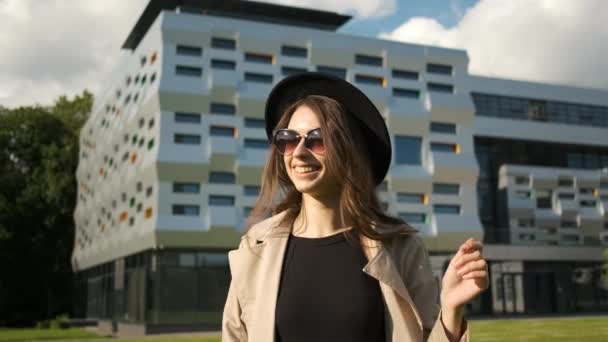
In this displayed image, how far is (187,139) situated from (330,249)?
99.8ft

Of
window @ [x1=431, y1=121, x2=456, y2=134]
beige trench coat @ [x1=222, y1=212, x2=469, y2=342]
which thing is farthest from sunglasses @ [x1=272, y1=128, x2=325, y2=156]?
window @ [x1=431, y1=121, x2=456, y2=134]

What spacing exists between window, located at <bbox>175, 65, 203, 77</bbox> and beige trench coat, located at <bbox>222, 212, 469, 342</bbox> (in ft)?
101

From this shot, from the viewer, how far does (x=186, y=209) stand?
104 feet

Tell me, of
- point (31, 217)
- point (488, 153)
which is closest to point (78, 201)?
point (31, 217)

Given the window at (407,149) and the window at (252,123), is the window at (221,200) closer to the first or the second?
the window at (252,123)

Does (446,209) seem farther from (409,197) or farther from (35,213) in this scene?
(35,213)

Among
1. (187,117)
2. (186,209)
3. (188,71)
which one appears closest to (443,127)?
(187,117)

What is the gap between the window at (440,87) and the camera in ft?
121

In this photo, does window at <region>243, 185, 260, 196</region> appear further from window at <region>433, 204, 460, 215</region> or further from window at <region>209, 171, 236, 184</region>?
window at <region>433, 204, 460, 215</region>

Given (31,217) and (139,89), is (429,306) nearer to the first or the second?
(139,89)

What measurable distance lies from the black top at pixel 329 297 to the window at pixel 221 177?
30.2 meters

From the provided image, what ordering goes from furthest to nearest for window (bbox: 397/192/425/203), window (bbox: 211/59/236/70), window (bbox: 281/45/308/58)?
window (bbox: 397/192/425/203) < window (bbox: 281/45/308/58) < window (bbox: 211/59/236/70)

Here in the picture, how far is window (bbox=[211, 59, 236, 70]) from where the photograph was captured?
33312 millimetres

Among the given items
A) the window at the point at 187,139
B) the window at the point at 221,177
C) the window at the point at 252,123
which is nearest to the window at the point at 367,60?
the window at the point at 252,123
